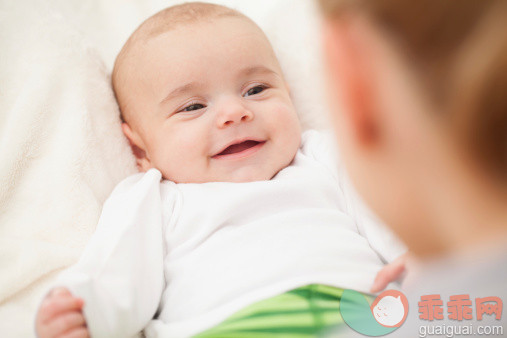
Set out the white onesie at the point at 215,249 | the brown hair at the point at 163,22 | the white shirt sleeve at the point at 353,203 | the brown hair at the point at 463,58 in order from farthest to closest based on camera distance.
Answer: the brown hair at the point at 163,22, the white shirt sleeve at the point at 353,203, the white onesie at the point at 215,249, the brown hair at the point at 463,58

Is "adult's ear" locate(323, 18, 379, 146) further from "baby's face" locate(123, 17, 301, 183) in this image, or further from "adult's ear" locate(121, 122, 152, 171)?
"adult's ear" locate(121, 122, 152, 171)

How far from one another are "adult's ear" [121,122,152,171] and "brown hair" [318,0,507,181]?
2.66 feet

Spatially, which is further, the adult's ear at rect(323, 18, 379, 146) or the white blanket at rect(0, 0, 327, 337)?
the white blanket at rect(0, 0, 327, 337)

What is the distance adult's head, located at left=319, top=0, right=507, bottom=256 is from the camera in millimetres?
378

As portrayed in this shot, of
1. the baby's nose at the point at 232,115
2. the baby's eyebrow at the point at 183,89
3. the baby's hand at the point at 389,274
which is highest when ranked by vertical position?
the baby's eyebrow at the point at 183,89

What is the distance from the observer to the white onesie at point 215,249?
2.42 feet

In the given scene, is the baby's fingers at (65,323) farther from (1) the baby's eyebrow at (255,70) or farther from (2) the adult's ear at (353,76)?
(1) the baby's eyebrow at (255,70)

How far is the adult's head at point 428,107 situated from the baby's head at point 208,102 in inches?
20.6

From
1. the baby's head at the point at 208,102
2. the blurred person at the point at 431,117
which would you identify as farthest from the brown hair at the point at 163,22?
the blurred person at the point at 431,117

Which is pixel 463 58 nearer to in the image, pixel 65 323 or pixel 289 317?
pixel 289 317

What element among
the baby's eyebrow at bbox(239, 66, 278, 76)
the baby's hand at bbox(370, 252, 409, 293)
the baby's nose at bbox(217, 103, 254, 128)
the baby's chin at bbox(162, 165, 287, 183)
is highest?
the baby's eyebrow at bbox(239, 66, 278, 76)

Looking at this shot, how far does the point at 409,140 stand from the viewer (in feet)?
1.35

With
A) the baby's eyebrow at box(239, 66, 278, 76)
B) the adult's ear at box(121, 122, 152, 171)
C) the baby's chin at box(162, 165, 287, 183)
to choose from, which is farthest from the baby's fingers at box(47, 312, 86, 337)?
the baby's eyebrow at box(239, 66, 278, 76)

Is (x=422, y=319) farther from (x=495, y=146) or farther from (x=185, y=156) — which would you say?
(x=185, y=156)
